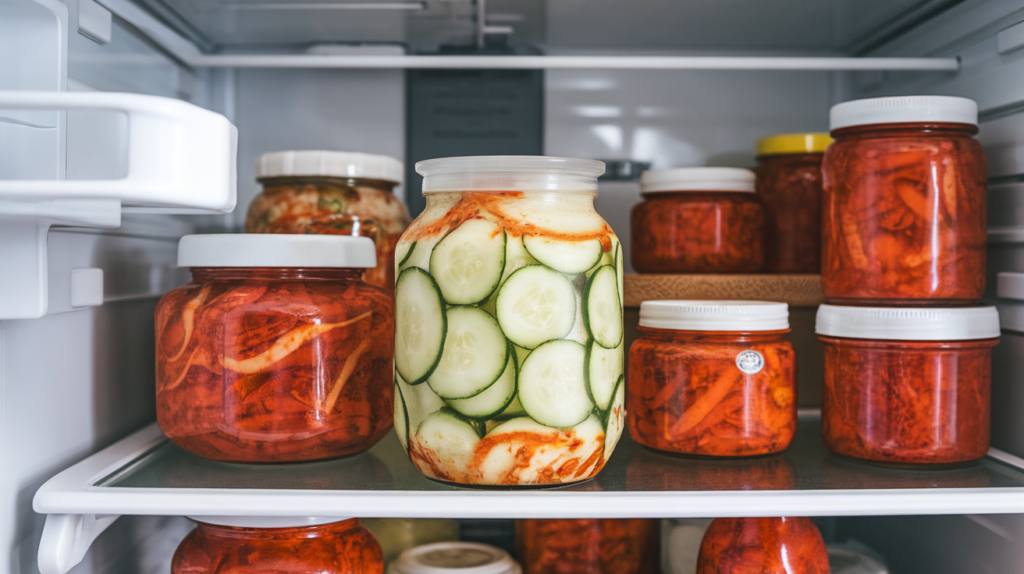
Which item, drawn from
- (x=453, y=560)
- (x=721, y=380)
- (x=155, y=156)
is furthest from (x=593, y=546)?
(x=155, y=156)

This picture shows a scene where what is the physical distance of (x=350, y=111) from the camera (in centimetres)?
100

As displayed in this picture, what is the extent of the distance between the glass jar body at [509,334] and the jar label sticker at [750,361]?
144 mm

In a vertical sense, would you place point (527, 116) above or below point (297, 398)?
above

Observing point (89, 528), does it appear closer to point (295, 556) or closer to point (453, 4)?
point (295, 556)

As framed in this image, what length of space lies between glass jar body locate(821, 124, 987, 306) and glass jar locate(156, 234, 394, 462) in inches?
18.6

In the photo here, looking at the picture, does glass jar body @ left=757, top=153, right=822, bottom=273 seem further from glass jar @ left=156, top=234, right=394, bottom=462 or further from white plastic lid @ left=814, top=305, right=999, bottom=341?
glass jar @ left=156, top=234, right=394, bottom=462

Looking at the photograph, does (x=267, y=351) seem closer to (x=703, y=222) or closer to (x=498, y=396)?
(x=498, y=396)

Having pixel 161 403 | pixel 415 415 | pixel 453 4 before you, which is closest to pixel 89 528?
pixel 161 403

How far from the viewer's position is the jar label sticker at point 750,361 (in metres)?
0.66

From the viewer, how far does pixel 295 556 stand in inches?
24.0

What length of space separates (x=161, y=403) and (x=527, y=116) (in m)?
0.59

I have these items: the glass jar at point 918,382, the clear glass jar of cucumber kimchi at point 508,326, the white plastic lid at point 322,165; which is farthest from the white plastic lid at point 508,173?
the glass jar at point 918,382

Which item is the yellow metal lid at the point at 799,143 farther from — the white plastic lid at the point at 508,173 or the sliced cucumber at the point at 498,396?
the sliced cucumber at the point at 498,396

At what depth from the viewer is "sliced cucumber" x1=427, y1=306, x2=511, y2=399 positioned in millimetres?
556
